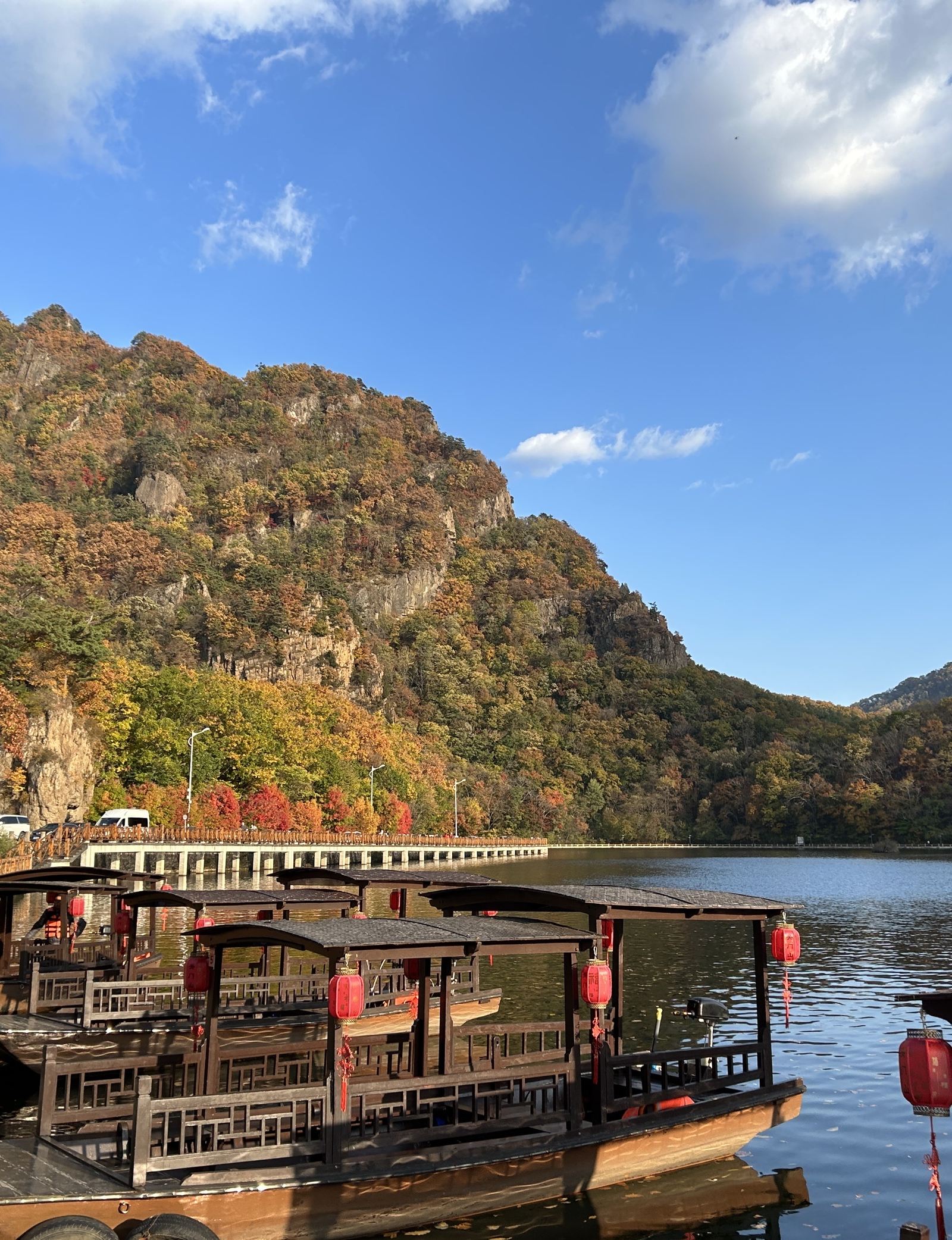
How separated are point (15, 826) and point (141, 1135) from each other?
50.6m

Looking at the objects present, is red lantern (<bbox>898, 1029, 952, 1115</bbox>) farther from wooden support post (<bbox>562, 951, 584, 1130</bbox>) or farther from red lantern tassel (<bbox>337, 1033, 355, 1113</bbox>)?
red lantern tassel (<bbox>337, 1033, 355, 1113</bbox>)

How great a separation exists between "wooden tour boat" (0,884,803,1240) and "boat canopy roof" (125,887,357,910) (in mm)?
3194

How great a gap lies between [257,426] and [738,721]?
106395mm

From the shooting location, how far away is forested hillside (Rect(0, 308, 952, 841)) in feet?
262

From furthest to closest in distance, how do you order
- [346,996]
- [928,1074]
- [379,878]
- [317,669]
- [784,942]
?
[317,669] < [379,878] < [784,942] < [346,996] < [928,1074]

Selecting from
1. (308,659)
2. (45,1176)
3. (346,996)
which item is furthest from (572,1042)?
(308,659)

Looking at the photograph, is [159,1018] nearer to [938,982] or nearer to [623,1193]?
[623,1193]

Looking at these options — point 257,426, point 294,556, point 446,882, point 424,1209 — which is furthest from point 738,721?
point 424,1209

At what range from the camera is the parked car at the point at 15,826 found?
5322 centimetres

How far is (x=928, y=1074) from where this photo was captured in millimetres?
10195

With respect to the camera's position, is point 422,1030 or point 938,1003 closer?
point 938,1003

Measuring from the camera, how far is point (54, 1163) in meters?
11.1

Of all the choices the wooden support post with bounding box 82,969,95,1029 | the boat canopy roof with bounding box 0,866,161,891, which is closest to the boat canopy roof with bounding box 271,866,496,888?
the boat canopy roof with bounding box 0,866,161,891

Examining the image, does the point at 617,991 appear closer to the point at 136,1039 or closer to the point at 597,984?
the point at 597,984
